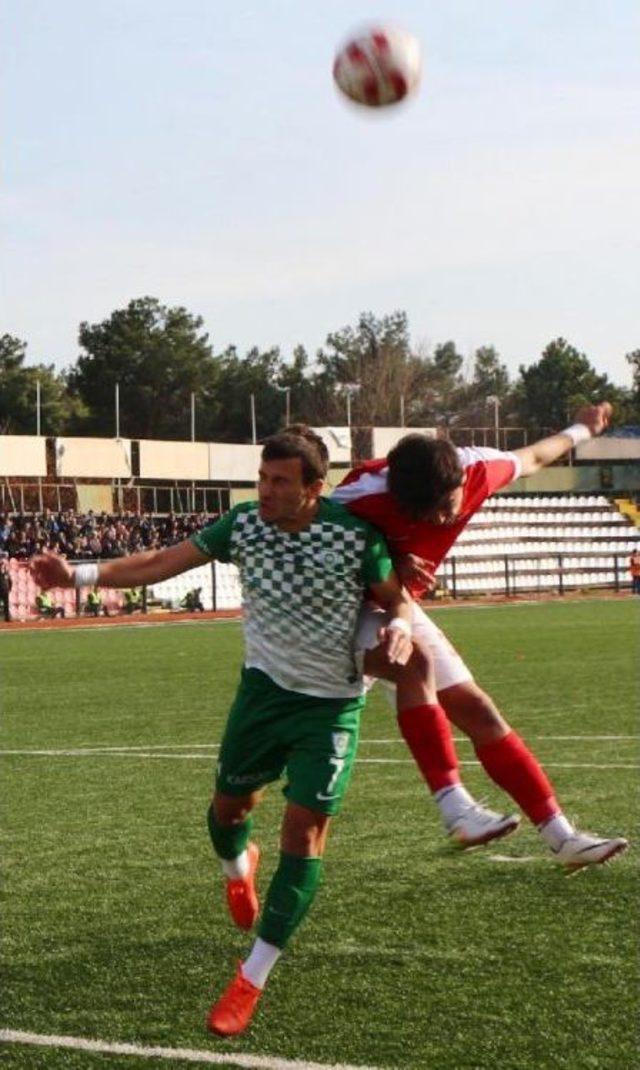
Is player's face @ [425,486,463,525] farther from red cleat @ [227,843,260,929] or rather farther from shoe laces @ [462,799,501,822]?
red cleat @ [227,843,260,929]

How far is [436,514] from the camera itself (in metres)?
6.73

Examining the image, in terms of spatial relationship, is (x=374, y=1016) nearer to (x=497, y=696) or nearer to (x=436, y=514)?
(x=436, y=514)

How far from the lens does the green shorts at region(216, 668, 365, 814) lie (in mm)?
6105

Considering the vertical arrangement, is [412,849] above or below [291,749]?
below

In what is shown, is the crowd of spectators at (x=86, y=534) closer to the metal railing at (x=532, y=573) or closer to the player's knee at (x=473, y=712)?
the metal railing at (x=532, y=573)

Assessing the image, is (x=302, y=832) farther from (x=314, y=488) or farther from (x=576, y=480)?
(x=576, y=480)

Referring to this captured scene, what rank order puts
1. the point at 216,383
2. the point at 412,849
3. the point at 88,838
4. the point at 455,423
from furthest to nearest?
the point at 455,423, the point at 216,383, the point at 88,838, the point at 412,849

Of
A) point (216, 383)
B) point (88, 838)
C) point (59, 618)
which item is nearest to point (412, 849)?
point (88, 838)

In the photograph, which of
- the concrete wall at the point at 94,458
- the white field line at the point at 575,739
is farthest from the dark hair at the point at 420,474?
the concrete wall at the point at 94,458

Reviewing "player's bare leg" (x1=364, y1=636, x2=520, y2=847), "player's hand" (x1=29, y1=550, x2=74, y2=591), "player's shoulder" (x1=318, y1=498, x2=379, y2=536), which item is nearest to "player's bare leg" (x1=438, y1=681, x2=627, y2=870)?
"player's bare leg" (x1=364, y1=636, x2=520, y2=847)

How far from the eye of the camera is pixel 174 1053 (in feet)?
17.8

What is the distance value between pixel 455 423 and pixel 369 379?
29.2 ft

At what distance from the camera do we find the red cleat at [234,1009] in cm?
555

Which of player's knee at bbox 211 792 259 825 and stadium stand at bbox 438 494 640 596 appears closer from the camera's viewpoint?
player's knee at bbox 211 792 259 825
